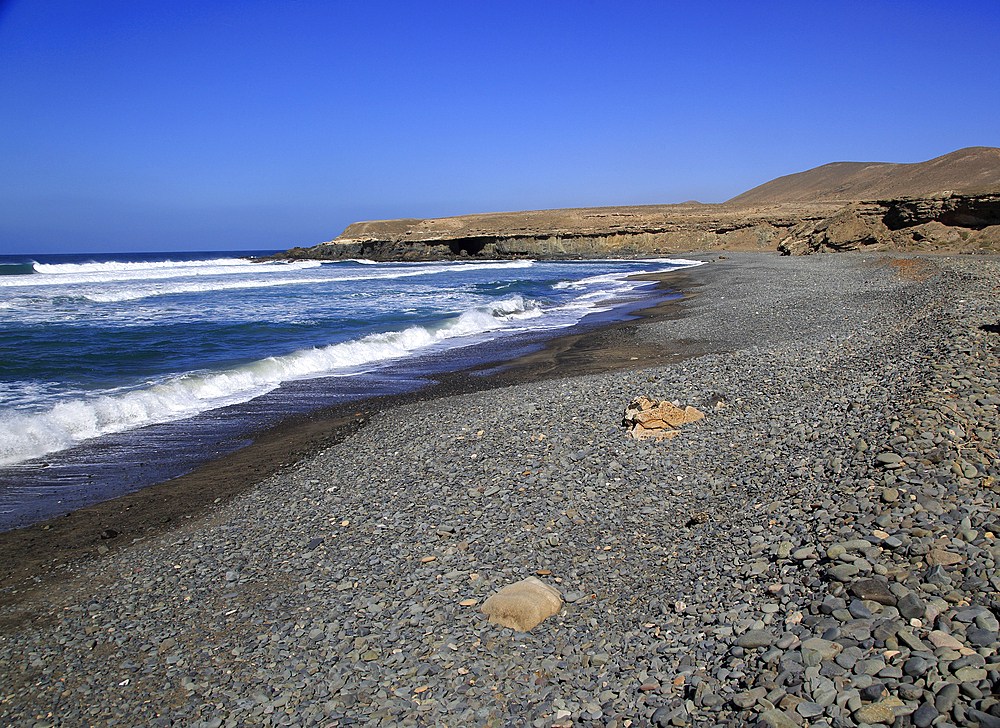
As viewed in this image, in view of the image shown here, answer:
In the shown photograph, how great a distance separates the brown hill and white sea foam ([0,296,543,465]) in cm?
4053

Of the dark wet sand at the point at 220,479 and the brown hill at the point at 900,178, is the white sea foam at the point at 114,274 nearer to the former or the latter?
the dark wet sand at the point at 220,479

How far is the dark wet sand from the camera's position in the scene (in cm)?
542

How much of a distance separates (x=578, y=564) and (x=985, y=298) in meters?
12.2

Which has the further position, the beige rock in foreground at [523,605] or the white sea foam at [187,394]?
the white sea foam at [187,394]

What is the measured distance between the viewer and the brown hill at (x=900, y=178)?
212ft

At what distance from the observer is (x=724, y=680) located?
3002 millimetres

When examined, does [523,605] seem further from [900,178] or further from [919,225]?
[900,178]

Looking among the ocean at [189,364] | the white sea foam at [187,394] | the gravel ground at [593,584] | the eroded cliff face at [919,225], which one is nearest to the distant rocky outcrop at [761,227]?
the eroded cliff face at [919,225]

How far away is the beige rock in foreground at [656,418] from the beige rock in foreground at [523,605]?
2.85 m

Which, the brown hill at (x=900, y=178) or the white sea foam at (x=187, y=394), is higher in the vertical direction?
the brown hill at (x=900, y=178)

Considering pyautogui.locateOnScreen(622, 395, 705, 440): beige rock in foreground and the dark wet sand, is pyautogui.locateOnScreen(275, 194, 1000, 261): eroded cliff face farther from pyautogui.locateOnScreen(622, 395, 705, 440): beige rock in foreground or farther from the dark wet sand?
pyautogui.locateOnScreen(622, 395, 705, 440): beige rock in foreground

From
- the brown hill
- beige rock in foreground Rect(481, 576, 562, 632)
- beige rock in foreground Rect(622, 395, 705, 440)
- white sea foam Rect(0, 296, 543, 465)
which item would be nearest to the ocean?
white sea foam Rect(0, 296, 543, 465)

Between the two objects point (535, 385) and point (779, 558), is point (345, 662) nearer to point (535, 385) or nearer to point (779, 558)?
point (779, 558)

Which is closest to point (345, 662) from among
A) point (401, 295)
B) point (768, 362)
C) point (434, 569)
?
point (434, 569)
